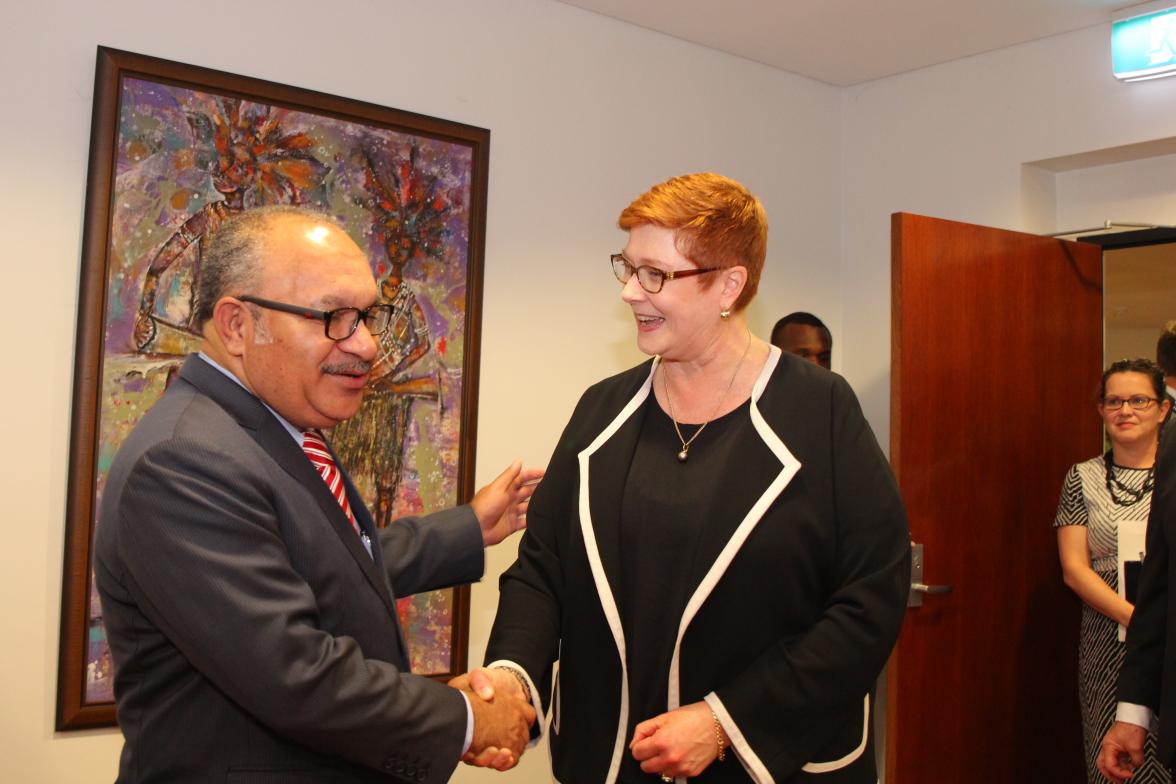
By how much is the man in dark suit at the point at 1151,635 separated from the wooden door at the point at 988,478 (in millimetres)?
1130

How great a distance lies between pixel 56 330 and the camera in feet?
8.93

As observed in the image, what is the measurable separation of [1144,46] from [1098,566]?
5.82 feet

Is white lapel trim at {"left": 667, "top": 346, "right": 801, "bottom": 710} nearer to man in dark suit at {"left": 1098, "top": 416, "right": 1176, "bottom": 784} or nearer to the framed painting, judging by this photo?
man in dark suit at {"left": 1098, "top": 416, "right": 1176, "bottom": 784}

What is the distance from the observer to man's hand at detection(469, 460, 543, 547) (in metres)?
2.24

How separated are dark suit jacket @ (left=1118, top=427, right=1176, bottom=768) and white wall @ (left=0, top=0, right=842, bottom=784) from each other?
1987 mm

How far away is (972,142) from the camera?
4117 millimetres

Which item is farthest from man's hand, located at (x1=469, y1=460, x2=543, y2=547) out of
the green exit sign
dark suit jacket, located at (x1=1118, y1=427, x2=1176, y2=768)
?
the green exit sign

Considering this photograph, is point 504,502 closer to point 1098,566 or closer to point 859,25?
point 1098,566

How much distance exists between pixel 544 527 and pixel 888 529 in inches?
25.2

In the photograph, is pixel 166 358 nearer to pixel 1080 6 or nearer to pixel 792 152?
pixel 792 152

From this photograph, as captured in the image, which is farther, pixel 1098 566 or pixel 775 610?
pixel 1098 566

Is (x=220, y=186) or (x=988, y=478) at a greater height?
(x=220, y=186)

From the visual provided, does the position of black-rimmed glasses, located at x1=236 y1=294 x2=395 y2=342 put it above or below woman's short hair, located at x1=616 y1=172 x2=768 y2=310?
below

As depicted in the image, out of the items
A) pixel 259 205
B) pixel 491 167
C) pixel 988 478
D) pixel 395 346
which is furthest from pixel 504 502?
pixel 988 478
